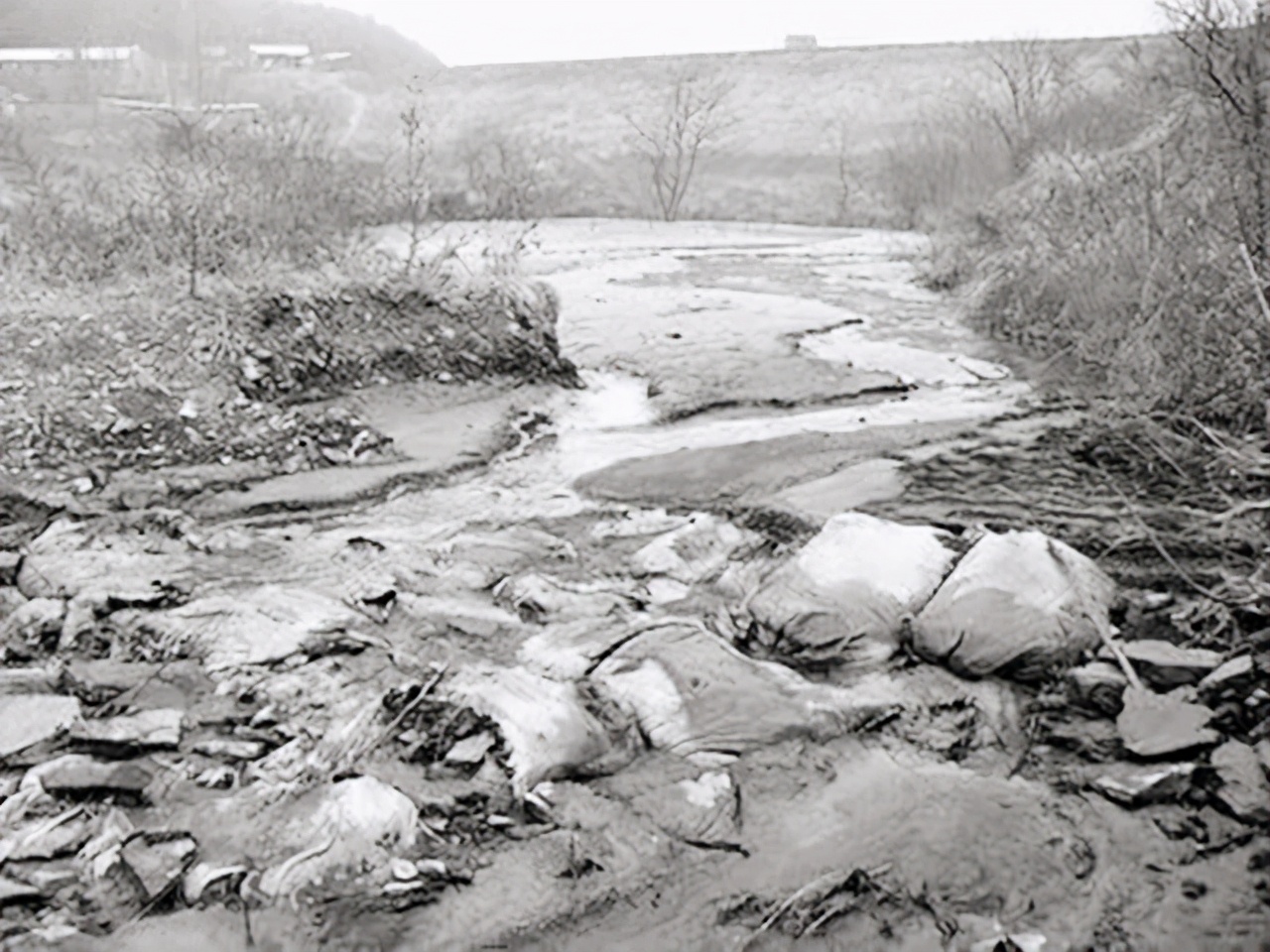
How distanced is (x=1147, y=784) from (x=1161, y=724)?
0.30 meters

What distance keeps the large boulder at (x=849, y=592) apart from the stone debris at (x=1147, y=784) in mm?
864

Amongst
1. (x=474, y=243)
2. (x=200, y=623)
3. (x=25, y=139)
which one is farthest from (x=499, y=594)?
(x=25, y=139)

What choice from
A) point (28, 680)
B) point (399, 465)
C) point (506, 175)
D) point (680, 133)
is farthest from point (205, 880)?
point (680, 133)

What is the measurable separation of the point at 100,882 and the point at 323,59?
2780 centimetres

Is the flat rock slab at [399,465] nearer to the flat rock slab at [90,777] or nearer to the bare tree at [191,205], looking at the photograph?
the bare tree at [191,205]

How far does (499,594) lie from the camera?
4.55m

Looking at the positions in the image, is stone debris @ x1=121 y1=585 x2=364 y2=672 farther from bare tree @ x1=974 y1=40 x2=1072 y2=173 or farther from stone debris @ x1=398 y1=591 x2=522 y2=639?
bare tree @ x1=974 y1=40 x2=1072 y2=173

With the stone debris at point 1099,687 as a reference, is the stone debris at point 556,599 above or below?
below

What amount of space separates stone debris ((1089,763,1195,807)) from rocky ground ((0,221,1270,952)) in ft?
0.03

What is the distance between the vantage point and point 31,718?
3576mm

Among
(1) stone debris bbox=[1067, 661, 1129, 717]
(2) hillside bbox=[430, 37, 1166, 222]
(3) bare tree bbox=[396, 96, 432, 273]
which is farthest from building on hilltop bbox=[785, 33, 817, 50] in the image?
(1) stone debris bbox=[1067, 661, 1129, 717]

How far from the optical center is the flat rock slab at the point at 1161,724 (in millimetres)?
3441

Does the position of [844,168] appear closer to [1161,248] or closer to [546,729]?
[1161,248]

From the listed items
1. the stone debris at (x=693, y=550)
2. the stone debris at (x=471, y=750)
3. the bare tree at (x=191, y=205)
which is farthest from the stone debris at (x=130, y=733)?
the bare tree at (x=191, y=205)
